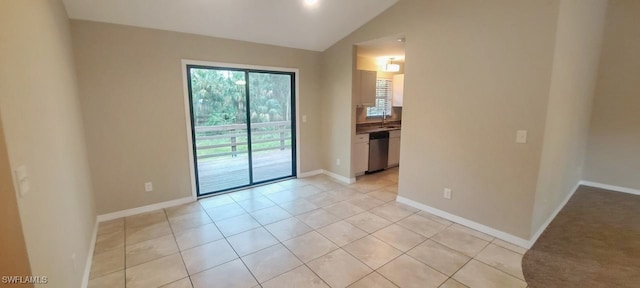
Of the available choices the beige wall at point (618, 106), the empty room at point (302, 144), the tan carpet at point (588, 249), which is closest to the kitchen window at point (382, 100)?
the empty room at point (302, 144)

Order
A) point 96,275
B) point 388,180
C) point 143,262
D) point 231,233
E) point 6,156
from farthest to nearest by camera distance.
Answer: point 388,180
point 231,233
point 143,262
point 96,275
point 6,156

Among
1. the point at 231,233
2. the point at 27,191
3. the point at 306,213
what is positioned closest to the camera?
the point at 27,191

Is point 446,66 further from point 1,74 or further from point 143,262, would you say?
point 143,262

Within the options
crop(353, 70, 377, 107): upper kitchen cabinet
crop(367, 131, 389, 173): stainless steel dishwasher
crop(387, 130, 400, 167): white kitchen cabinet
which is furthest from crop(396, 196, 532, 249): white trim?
crop(353, 70, 377, 107): upper kitchen cabinet

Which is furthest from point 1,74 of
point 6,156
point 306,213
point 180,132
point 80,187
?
point 306,213

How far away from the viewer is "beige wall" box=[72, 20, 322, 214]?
10.1 feet

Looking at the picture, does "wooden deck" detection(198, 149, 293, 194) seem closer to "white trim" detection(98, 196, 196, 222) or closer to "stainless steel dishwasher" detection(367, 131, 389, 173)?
"white trim" detection(98, 196, 196, 222)

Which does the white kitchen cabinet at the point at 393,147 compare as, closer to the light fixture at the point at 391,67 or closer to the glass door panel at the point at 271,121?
the light fixture at the point at 391,67

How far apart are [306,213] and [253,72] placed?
7.89 ft

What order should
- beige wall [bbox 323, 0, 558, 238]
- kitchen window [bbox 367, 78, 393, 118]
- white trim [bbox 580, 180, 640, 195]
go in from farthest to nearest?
kitchen window [bbox 367, 78, 393, 118] < white trim [bbox 580, 180, 640, 195] < beige wall [bbox 323, 0, 558, 238]

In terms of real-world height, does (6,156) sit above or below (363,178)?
above

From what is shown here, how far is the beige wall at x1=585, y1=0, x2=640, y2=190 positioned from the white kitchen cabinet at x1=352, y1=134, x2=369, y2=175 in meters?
3.73

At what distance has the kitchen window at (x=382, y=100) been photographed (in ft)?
20.3

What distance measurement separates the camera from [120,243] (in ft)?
9.26
